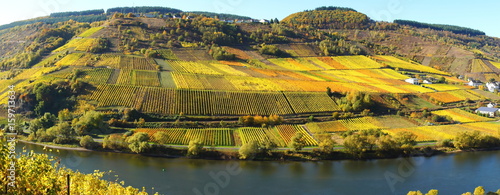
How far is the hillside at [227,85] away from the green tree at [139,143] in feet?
7.17

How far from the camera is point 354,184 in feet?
147

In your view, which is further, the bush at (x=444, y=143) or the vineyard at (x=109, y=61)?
the vineyard at (x=109, y=61)

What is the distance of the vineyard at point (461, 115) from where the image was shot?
73.2 metres

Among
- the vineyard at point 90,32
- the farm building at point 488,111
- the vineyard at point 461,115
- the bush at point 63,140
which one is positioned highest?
the vineyard at point 90,32

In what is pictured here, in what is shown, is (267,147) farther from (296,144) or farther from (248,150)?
(296,144)

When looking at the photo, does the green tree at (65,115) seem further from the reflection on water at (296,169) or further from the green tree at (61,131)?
the reflection on water at (296,169)

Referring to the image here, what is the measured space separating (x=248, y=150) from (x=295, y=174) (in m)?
7.66

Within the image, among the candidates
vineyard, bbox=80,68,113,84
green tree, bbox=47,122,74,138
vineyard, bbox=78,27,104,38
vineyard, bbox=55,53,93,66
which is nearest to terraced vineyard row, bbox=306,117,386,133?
green tree, bbox=47,122,74,138

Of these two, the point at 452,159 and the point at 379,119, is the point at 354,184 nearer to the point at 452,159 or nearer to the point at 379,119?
the point at 452,159

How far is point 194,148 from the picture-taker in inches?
2018

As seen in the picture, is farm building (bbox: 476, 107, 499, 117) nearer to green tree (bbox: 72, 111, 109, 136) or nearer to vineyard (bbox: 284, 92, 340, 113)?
vineyard (bbox: 284, 92, 340, 113)

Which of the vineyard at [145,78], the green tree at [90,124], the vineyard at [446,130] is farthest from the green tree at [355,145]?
the vineyard at [145,78]

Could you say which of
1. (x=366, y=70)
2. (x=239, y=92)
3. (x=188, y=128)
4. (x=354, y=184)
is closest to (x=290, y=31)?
(x=366, y=70)

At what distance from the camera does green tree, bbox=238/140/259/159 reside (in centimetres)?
5103
